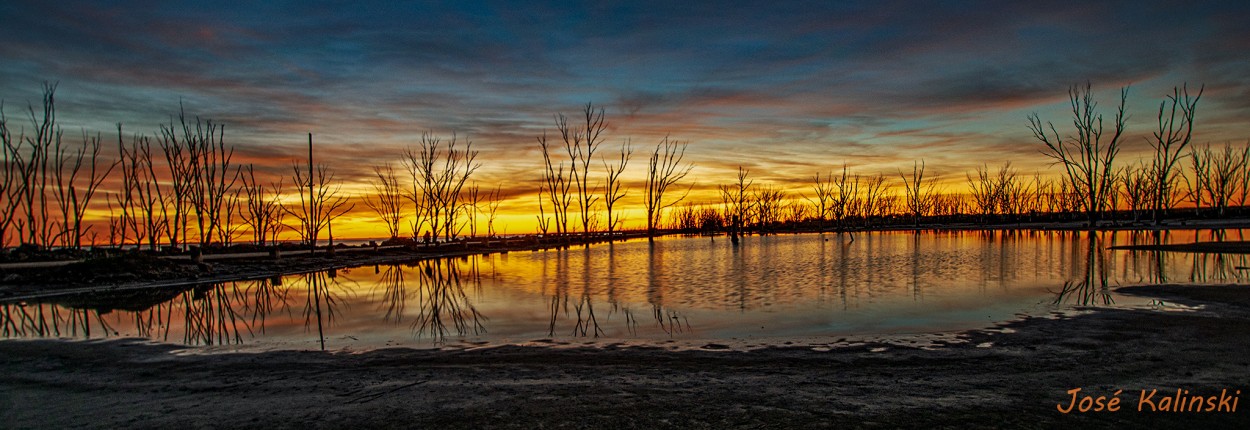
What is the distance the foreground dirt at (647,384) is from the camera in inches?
177

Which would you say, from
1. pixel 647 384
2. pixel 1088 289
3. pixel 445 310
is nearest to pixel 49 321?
pixel 445 310

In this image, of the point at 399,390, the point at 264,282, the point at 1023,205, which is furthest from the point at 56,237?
the point at 1023,205

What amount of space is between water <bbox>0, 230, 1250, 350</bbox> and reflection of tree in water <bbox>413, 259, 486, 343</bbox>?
0.14 feet

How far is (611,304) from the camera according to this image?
37.9ft

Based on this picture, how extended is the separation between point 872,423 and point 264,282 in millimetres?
17861

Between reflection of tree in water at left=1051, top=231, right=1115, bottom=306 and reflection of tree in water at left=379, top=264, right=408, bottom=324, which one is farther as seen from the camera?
reflection of tree in water at left=379, top=264, right=408, bottom=324

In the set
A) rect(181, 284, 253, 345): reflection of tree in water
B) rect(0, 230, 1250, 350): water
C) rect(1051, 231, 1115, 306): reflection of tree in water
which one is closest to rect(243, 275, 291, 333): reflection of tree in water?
rect(0, 230, 1250, 350): water

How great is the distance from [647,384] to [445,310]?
22.3 feet

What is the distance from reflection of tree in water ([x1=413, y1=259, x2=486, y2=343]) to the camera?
29.7ft

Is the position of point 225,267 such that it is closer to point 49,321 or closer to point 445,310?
point 49,321

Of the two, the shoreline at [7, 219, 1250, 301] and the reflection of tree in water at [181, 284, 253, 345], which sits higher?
the shoreline at [7, 219, 1250, 301]

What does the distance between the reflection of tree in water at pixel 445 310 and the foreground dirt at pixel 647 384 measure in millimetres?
1710

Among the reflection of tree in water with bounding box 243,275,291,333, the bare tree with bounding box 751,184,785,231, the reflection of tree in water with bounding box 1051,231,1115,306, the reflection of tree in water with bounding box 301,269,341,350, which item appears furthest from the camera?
the bare tree with bounding box 751,184,785,231

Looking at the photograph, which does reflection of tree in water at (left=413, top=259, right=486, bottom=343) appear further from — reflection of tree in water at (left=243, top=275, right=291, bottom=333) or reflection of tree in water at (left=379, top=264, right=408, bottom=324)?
reflection of tree in water at (left=243, top=275, right=291, bottom=333)
